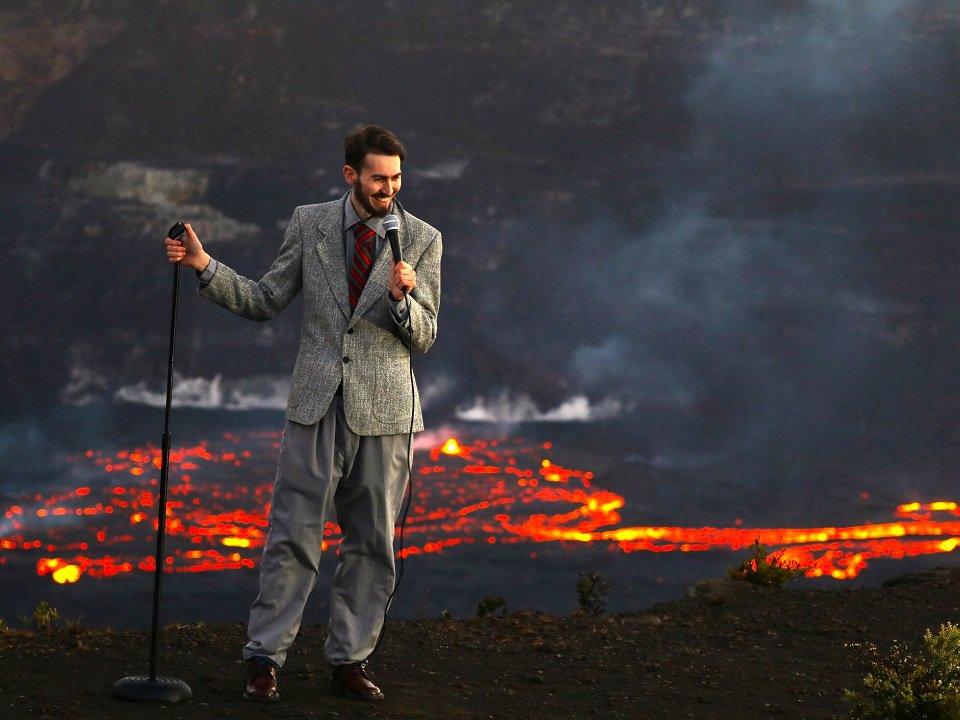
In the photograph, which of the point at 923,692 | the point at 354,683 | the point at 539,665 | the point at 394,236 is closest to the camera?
the point at 394,236

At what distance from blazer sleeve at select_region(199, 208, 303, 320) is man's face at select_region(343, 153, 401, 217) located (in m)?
0.40

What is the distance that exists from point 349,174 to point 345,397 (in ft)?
3.37

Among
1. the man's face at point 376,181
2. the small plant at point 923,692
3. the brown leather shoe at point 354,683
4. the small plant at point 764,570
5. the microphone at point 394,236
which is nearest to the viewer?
the microphone at point 394,236

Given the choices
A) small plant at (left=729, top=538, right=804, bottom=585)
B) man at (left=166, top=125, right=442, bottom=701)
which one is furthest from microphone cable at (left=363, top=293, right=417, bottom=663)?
small plant at (left=729, top=538, right=804, bottom=585)

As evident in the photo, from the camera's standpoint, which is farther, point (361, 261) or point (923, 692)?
point (361, 261)

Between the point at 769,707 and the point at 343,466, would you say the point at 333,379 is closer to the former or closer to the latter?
the point at 343,466

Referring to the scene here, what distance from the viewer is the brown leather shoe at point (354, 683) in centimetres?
593

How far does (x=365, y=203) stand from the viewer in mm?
5730

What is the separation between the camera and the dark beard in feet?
18.7

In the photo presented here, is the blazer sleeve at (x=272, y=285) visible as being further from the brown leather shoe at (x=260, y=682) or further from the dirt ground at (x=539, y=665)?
the dirt ground at (x=539, y=665)

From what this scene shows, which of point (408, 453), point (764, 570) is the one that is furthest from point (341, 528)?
point (764, 570)

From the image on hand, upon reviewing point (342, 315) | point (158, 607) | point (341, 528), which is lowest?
point (158, 607)

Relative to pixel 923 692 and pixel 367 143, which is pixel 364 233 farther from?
pixel 923 692

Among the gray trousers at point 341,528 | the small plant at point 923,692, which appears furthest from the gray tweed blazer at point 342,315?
the small plant at point 923,692
